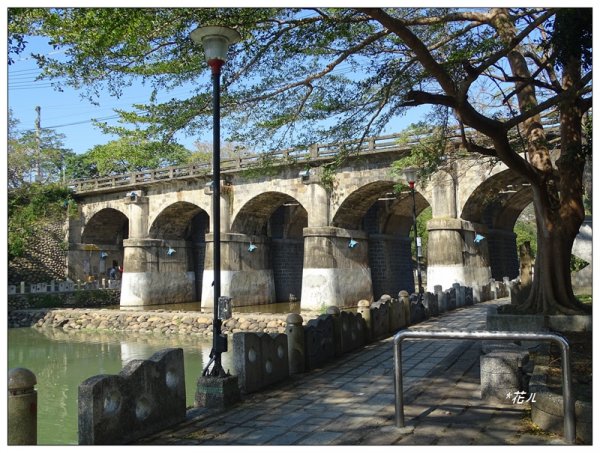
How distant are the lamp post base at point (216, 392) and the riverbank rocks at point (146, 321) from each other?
36.4 ft

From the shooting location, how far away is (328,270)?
22.3 m

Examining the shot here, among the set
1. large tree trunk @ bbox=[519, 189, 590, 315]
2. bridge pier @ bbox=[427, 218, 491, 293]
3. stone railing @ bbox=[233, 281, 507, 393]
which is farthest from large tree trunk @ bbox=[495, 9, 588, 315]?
bridge pier @ bbox=[427, 218, 491, 293]

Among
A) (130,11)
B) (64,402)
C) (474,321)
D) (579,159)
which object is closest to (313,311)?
(474,321)

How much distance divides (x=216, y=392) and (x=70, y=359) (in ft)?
38.0

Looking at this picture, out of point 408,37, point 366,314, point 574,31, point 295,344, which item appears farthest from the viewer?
point 366,314

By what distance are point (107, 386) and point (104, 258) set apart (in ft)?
100

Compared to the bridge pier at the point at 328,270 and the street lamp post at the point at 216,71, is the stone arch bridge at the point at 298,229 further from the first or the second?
the street lamp post at the point at 216,71

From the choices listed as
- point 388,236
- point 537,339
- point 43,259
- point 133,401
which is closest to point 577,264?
point 388,236

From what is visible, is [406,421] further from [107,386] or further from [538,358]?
[107,386]

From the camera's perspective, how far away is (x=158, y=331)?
2083cm

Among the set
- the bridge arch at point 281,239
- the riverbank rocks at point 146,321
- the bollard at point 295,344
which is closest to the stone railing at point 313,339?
the bollard at point 295,344

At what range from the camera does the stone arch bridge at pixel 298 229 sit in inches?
794

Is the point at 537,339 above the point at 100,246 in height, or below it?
below

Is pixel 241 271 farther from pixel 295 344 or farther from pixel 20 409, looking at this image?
pixel 20 409
